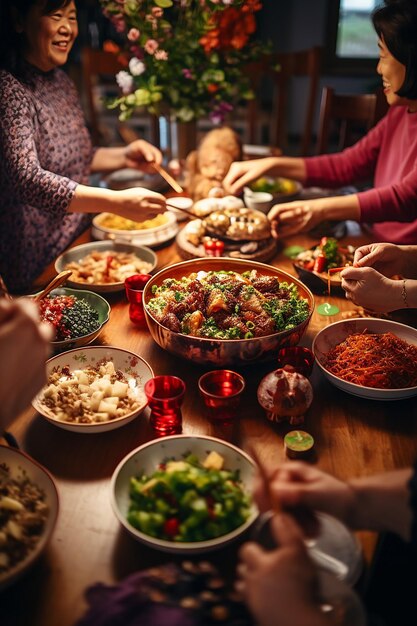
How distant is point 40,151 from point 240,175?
914 mm

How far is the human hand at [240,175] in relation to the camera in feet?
8.20

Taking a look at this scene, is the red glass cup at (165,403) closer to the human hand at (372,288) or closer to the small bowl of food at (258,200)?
the human hand at (372,288)

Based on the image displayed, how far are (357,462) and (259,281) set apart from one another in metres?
0.68

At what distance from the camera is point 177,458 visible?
3.98 ft

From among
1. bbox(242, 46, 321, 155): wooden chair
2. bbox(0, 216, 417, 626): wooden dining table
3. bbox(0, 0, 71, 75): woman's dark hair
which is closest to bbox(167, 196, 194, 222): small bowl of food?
bbox(0, 0, 71, 75): woman's dark hair

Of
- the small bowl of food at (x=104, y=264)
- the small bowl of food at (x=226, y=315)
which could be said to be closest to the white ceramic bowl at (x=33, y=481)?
the small bowl of food at (x=226, y=315)

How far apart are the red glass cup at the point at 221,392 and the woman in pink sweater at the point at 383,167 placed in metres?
1.01

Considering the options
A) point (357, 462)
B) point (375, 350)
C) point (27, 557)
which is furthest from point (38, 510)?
point (375, 350)

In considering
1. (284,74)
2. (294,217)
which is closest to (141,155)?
(294,217)

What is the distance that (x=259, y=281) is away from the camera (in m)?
1.73

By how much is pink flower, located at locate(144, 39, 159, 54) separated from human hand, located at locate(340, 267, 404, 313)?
5.01ft

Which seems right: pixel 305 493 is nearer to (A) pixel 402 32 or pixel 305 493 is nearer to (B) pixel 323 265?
(B) pixel 323 265

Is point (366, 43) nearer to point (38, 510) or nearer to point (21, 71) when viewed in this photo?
point (21, 71)

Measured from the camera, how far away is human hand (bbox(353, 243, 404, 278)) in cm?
171
